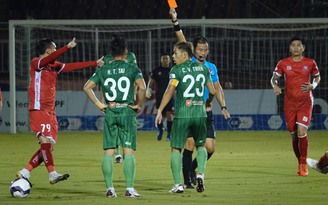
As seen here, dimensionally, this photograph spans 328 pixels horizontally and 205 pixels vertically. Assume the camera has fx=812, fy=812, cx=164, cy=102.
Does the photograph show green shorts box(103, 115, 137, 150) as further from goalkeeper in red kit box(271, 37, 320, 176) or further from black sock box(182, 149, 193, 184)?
goalkeeper in red kit box(271, 37, 320, 176)

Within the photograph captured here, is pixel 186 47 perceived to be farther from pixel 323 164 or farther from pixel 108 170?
pixel 323 164

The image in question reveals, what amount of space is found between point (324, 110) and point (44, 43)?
49.7ft

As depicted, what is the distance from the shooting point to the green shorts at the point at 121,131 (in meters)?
10.2

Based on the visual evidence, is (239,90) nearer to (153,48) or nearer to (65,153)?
(153,48)

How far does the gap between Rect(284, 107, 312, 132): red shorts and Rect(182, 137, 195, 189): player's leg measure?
9.53ft

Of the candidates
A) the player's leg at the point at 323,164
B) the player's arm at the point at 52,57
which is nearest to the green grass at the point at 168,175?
the player's leg at the point at 323,164

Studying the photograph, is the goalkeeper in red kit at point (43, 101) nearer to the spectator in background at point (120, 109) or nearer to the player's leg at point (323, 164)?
the spectator in background at point (120, 109)

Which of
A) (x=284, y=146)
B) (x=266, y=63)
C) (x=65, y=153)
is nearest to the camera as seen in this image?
(x=65, y=153)

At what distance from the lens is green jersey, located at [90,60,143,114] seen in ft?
33.2

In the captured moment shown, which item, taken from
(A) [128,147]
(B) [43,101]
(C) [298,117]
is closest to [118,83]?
(A) [128,147]

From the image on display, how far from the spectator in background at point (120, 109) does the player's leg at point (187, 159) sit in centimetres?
109

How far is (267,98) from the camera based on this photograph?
81.7 feet
